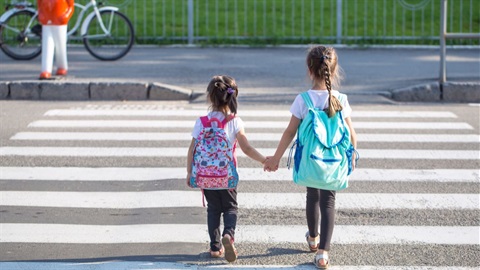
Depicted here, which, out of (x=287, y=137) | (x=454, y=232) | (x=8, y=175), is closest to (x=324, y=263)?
(x=287, y=137)

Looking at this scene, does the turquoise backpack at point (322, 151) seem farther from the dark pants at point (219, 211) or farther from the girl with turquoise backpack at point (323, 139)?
the dark pants at point (219, 211)

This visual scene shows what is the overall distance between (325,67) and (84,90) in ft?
23.9

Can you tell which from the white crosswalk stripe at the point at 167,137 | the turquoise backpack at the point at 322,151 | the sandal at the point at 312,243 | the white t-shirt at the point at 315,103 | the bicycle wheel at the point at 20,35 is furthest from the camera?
the bicycle wheel at the point at 20,35

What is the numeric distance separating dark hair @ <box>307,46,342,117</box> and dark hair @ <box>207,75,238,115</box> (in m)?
0.49

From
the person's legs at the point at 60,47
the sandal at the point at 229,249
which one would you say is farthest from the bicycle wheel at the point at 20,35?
the sandal at the point at 229,249

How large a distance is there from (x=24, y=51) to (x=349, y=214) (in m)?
9.10

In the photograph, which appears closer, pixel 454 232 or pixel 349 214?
pixel 454 232

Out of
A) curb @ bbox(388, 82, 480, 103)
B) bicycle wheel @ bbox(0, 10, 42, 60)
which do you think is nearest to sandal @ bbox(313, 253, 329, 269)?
curb @ bbox(388, 82, 480, 103)

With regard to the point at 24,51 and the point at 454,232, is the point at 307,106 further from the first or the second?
the point at 24,51

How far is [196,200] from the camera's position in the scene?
7.84 meters

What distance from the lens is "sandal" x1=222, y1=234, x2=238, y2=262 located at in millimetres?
6141

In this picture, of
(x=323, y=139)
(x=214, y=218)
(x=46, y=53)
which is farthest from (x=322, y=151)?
(x=46, y=53)

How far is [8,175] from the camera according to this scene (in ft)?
28.5

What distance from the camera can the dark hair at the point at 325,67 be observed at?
6047 millimetres
